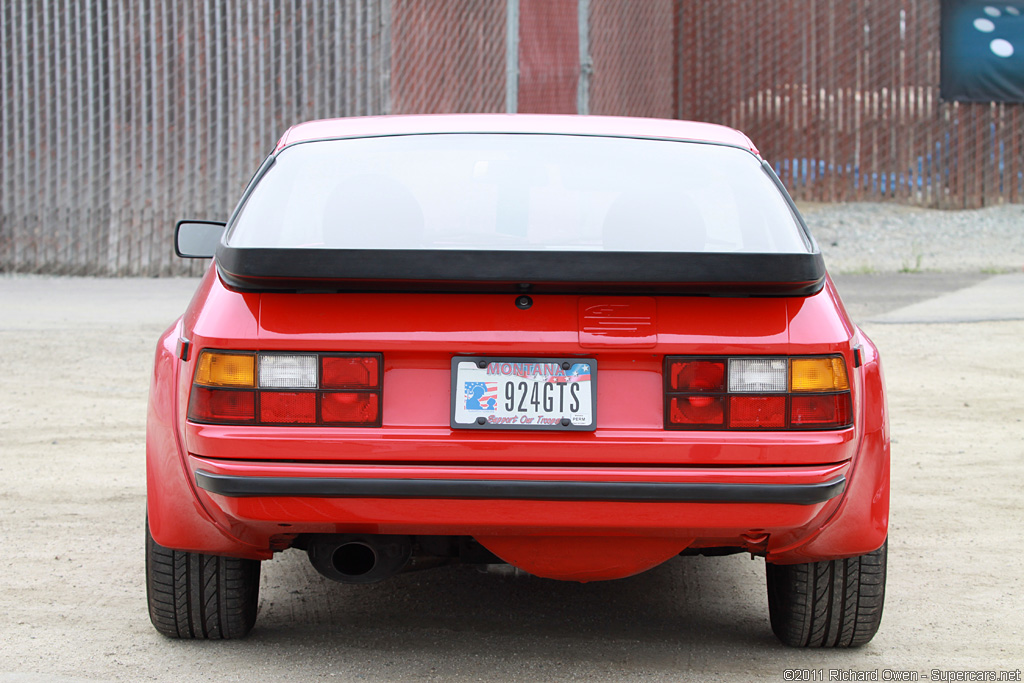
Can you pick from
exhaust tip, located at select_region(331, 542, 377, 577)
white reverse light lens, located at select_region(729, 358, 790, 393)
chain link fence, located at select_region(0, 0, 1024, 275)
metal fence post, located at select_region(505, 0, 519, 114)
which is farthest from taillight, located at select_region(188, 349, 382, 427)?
metal fence post, located at select_region(505, 0, 519, 114)

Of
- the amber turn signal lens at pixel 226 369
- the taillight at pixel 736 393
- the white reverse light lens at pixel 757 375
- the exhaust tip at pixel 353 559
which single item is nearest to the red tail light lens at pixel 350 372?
the amber turn signal lens at pixel 226 369

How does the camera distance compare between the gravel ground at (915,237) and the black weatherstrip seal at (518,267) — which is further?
the gravel ground at (915,237)

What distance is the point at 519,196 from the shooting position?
3311 mm

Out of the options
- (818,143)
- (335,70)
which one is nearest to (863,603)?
(335,70)

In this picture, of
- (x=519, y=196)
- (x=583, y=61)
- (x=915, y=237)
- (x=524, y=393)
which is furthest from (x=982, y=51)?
(x=524, y=393)

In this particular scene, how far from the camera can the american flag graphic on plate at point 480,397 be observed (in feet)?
8.87

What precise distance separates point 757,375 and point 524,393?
0.53 m

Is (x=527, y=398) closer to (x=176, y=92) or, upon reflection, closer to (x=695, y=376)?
(x=695, y=376)

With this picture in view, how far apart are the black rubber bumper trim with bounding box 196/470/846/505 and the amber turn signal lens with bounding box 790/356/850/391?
234 mm

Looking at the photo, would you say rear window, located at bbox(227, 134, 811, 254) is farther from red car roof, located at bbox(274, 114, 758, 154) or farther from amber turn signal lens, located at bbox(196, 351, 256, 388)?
amber turn signal lens, located at bbox(196, 351, 256, 388)

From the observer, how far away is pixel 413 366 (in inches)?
107

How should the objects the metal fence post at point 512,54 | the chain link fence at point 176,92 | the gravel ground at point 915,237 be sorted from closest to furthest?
the chain link fence at point 176,92 → the metal fence post at point 512,54 → the gravel ground at point 915,237

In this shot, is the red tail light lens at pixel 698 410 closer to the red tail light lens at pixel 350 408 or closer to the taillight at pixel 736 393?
the taillight at pixel 736 393

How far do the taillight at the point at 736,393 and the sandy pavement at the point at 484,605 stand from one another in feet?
2.49
